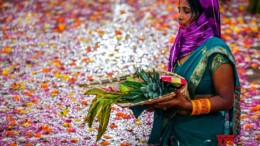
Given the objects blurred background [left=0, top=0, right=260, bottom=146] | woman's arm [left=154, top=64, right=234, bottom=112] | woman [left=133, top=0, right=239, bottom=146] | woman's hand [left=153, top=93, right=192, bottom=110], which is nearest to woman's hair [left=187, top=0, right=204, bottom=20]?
woman [left=133, top=0, right=239, bottom=146]

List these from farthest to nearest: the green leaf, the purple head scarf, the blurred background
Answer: the blurred background → the green leaf → the purple head scarf

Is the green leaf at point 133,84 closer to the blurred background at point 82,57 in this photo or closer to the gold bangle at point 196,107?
the blurred background at point 82,57

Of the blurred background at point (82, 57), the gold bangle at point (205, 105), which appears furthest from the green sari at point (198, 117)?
the blurred background at point (82, 57)

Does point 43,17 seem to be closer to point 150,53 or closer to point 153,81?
point 150,53

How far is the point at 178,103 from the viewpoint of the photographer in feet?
12.3

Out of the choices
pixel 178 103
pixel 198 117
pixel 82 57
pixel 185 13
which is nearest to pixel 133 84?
pixel 178 103

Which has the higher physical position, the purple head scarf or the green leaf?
the purple head scarf

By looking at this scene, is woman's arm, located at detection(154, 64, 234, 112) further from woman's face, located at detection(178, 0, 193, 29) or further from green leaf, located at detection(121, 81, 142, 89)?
woman's face, located at detection(178, 0, 193, 29)

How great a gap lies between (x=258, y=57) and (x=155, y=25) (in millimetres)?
2276

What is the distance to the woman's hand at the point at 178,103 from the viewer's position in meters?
3.74

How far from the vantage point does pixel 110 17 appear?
1063cm

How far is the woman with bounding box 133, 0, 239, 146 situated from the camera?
151 inches

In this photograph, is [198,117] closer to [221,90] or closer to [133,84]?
[221,90]

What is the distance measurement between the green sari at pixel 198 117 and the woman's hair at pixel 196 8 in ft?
0.66
